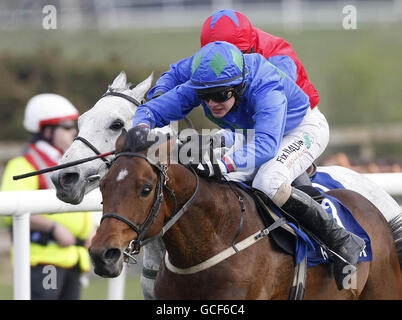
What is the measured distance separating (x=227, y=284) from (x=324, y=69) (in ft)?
65.4

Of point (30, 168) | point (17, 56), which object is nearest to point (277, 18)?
point (17, 56)

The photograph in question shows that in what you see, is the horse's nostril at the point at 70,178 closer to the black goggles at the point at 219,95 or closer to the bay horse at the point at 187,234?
the bay horse at the point at 187,234

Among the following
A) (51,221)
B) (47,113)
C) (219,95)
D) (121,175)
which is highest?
(219,95)

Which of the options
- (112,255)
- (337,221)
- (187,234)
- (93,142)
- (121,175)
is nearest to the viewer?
(112,255)

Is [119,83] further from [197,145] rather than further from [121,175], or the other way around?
[121,175]

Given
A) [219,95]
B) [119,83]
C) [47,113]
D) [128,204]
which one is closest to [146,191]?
[128,204]

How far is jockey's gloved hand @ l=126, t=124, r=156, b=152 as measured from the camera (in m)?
3.45

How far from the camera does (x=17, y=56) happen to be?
16.7m

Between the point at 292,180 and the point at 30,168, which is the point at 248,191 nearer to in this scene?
the point at 292,180

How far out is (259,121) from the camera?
3.85 m

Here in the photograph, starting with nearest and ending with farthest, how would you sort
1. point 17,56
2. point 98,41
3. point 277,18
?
1. point 17,56
2. point 98,41
3. point 277,18

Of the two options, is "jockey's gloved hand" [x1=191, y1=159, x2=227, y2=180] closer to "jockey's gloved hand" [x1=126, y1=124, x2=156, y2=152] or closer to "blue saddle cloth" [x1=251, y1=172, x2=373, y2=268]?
"jockey's gloved hand" [x1=126, y1=124, x2=156, y2=152]

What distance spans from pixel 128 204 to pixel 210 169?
0.56 meters

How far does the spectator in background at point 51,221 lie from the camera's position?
224 inches
